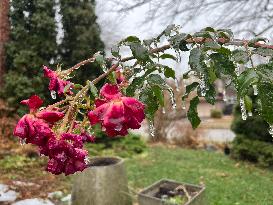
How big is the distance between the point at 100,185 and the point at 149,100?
2218 mm

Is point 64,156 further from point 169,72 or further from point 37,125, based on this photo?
point 169,72

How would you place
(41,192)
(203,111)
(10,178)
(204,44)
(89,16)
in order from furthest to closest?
(203,111)
(89,16)
(10,178)
(41,192)
(204,44)

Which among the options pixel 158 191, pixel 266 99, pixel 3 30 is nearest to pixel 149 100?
pixel 266 99

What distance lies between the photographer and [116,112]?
725 millimetres

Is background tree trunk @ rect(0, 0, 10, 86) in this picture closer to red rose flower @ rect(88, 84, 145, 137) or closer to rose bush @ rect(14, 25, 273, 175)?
rose bush @ rect(14, 25, 273, 175)

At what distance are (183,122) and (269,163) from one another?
12.2 feet

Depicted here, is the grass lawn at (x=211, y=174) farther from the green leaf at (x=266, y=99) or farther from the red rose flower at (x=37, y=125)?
the red rose flower at (x=37, y=125)

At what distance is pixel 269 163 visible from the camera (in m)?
6.19

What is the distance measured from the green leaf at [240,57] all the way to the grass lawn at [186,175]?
3486 millimetres

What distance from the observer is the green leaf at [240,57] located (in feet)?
3.06

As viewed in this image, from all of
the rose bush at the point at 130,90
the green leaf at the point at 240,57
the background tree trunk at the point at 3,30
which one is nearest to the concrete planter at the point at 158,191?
the rose bush at the point at 130,90

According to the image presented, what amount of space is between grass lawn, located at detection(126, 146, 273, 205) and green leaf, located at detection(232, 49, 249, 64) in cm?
351

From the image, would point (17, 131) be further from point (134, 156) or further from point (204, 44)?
point (134, 156)

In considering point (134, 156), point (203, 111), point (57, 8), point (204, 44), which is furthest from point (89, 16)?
point (203, 111)
